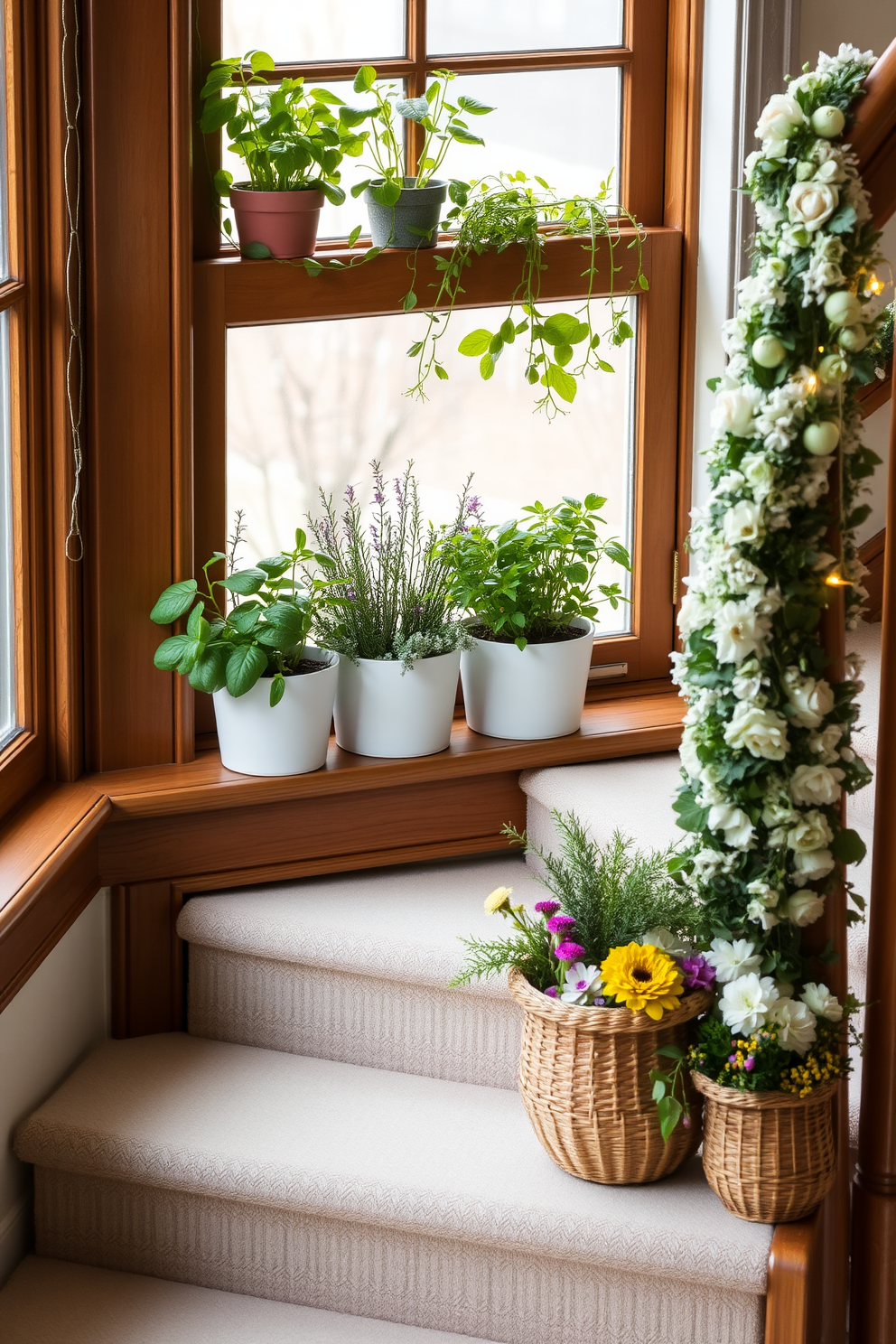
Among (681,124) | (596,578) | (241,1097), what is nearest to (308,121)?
(681,124)

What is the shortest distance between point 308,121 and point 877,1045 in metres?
1.55

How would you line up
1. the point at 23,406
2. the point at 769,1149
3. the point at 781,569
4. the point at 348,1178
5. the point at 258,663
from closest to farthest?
1. the point at 781,569
2. the point at 769,1149
3. the point at 348,1178
4. the point at 23,406
5. the point at 258,663

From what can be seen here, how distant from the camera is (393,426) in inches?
104

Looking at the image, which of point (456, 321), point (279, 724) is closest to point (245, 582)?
point (279, 724)

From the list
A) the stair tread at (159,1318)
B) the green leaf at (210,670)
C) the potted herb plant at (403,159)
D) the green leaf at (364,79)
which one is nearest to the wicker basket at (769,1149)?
the stair tread at (159,1318)

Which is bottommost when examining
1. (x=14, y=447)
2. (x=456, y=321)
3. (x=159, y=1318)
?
(x=159, y=1318)

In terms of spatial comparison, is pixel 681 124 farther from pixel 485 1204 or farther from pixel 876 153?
pixel 485 1204

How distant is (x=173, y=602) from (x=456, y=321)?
69cm

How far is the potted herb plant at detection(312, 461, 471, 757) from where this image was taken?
8.20ft

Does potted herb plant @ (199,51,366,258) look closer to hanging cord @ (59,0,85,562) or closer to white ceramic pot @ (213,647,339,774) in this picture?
hanging cord @ (59,0,85,562)

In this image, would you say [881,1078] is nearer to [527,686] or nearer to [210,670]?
[527,686]

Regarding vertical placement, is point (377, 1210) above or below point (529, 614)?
below

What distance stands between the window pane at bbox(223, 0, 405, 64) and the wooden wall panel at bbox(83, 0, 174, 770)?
21 centimetres

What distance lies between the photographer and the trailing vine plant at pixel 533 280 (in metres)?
2.52
